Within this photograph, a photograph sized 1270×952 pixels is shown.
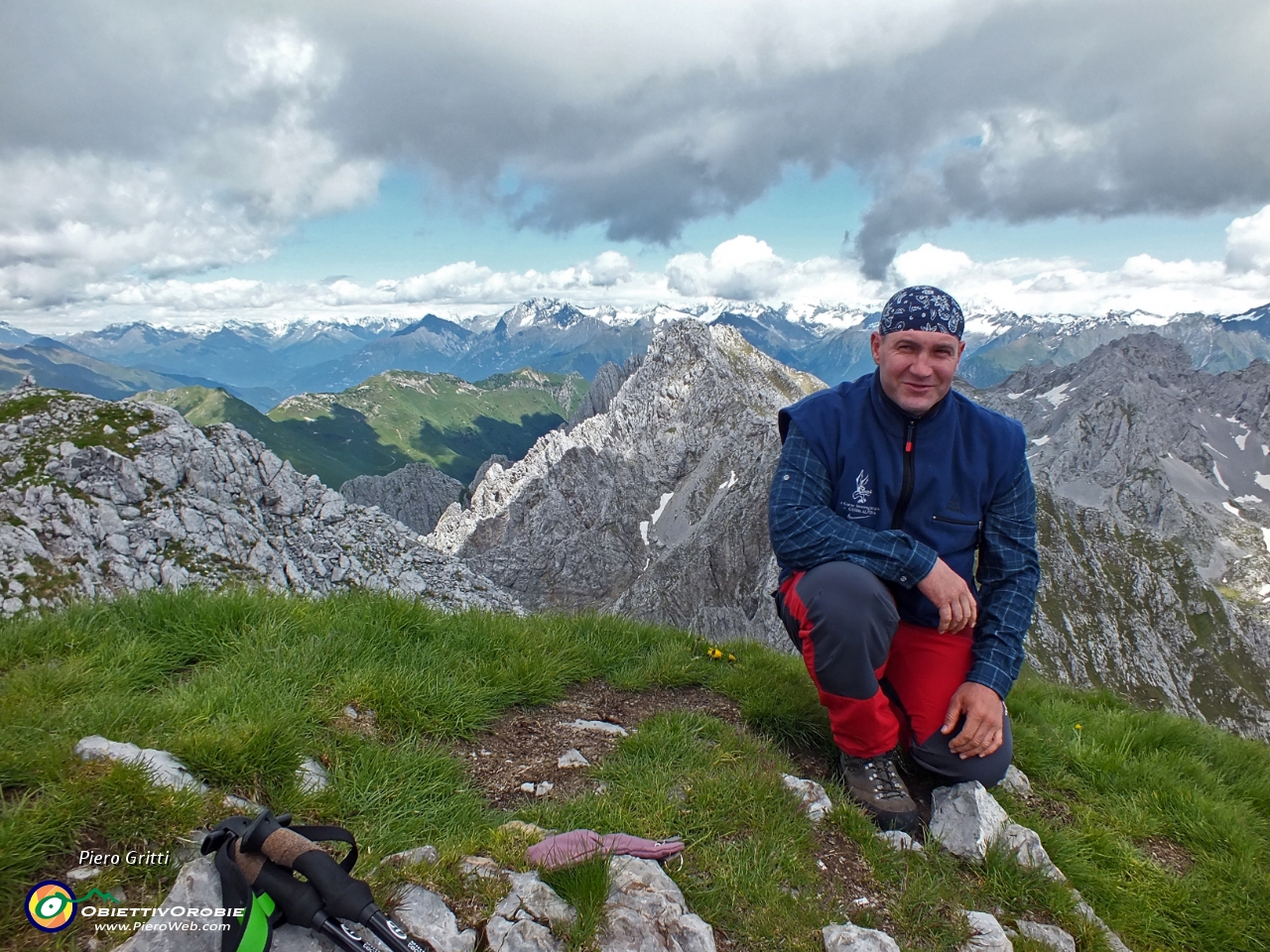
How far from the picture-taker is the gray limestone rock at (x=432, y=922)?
3264 millimetres

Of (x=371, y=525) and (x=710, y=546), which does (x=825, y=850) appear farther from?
(x=710, y=546)

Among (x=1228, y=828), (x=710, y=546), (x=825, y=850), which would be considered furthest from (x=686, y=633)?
(x=710, y=546)

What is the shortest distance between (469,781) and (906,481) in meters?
4.61

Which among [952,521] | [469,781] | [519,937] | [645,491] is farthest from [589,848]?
[645,491]

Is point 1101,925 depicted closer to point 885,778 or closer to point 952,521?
point 885,778

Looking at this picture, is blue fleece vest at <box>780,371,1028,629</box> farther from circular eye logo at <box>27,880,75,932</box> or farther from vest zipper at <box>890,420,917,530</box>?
circular eye logo at <box>27,880,75,932</box>

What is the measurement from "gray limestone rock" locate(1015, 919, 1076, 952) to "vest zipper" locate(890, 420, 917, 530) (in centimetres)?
307

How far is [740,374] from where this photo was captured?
184 m

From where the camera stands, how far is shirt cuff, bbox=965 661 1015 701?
18.7ft

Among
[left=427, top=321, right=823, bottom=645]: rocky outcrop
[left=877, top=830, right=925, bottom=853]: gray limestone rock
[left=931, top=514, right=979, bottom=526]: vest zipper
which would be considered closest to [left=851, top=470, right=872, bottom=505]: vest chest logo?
[left=931, top=514, right=979, bottom=526]: vest zipper

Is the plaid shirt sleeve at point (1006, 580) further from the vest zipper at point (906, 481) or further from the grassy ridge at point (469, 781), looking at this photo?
the grassy ridge at point (469, 781)

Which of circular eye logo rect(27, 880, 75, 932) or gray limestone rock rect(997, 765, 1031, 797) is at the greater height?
circular eye logo rect(27, 880, 75, 932)

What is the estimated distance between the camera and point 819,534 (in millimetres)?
5691

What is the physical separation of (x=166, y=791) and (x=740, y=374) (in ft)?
612
